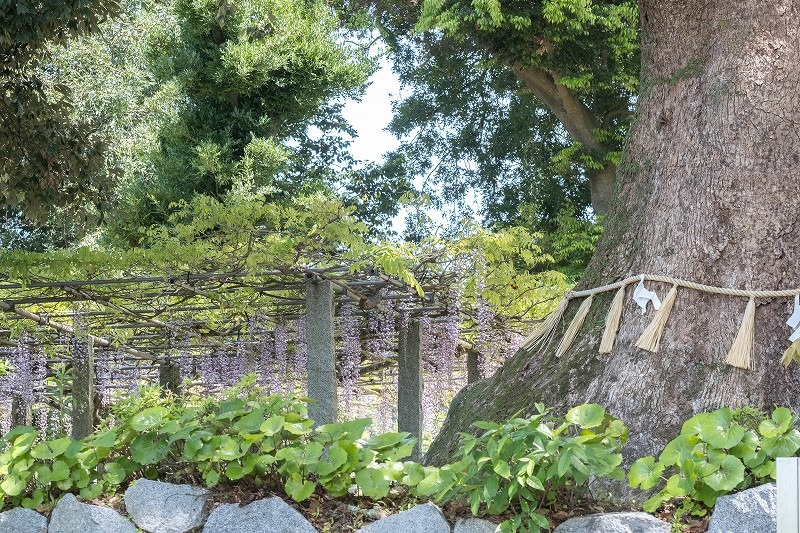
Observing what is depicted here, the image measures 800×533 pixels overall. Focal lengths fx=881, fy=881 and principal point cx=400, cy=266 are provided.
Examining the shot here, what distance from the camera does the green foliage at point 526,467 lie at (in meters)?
2.22

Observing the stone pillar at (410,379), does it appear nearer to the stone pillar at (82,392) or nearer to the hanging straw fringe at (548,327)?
the stone pillar at (82,392)

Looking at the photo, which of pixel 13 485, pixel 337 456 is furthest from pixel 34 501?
pixel 337 456

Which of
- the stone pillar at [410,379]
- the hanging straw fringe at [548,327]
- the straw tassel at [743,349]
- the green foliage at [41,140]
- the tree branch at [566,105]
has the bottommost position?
the stone pillar at [410,379]

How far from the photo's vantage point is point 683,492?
225 centimetres

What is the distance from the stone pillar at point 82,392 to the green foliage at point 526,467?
6.19m

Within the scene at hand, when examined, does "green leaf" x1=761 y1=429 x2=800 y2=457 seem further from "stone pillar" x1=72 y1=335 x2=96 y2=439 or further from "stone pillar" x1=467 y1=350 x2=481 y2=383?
"stone pillar" x1=467 y1=350 x2=481 y2=383

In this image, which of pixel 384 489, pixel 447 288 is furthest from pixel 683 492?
pixel 447 288

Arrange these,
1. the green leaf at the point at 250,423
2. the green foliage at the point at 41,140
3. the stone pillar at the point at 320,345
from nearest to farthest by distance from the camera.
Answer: the green leaf at the point at 250,423 → the green foliage at the point at 41,140 → the stone pillar at the point at 320,345

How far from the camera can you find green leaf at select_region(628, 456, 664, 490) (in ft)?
7.25

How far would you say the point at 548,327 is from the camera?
3623 mm

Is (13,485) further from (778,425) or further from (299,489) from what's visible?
(778,425)

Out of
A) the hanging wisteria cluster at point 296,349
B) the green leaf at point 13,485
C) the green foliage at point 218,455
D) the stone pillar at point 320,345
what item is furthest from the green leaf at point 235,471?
the hanging wisteria cluster at point 296,349

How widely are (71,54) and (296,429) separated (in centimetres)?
1159

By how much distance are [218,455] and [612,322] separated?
5.08 feet
